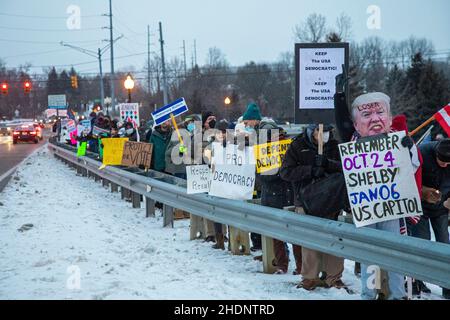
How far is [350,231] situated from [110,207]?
883cm

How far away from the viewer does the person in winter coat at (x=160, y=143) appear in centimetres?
1350

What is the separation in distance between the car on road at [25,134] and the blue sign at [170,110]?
48.3 metres

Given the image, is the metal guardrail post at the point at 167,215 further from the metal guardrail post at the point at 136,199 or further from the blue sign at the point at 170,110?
the metal guardrail post at the point at 136,199

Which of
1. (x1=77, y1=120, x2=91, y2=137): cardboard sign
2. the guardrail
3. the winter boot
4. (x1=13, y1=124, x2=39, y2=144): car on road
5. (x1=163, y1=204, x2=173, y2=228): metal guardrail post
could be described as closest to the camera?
the guardrail

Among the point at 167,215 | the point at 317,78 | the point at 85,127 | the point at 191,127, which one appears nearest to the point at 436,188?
the point at 317,78

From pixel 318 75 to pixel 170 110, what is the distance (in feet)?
16.8

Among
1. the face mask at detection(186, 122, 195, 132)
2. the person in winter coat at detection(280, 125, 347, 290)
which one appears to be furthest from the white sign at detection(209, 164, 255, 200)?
the face mask at detection(186, 122, 195, 132)

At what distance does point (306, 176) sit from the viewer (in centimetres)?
688

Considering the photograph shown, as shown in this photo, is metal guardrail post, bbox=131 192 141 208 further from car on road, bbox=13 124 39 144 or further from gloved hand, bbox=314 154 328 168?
car on road, bbox=13 124 39 144

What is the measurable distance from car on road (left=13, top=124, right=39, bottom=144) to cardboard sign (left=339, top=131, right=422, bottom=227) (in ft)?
182

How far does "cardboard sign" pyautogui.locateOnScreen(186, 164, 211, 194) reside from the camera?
9.80m

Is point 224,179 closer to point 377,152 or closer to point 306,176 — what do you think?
point 306,176

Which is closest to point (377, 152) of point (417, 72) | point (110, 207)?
point (110, 207)

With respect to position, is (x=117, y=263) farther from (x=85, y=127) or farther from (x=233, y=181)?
(x=85, y=127)
